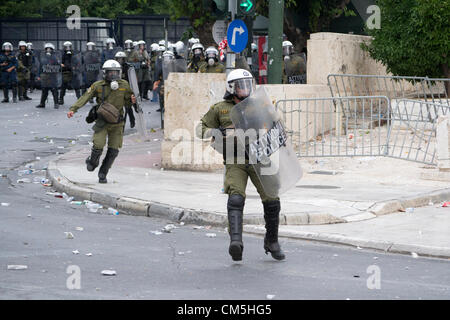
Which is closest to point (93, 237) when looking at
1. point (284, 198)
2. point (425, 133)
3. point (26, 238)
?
point (26, 238)

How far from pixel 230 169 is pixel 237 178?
Answer: 0.38 ft

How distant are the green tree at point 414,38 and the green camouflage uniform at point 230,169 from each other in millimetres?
8938

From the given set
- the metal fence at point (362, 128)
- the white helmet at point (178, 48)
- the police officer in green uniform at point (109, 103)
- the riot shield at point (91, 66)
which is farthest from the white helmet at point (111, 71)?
the riot shield at point (91, 66)

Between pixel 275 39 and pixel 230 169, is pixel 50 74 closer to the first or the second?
pixel 275 39

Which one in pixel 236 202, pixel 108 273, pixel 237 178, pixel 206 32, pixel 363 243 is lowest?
pixel 363 243

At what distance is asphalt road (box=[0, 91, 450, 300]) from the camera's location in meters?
6.77

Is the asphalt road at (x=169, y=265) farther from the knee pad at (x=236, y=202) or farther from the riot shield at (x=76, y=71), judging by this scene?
the riot shield at (x=76, y=71)

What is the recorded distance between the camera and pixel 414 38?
16797 mm

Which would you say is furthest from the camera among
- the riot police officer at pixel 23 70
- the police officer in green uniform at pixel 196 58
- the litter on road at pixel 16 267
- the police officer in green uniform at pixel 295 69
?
the riot police officer at pixel 23 70

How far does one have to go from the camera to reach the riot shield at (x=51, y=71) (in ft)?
90.7

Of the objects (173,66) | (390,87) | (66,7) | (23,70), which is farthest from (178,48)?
(66,7)

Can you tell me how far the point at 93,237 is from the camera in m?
9.22

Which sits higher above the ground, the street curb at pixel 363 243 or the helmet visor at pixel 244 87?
the helmet visor at pixel 244 87

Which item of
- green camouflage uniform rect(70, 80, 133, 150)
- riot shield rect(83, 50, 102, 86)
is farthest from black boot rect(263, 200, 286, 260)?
riot shield rect(83, 50, 102, 86)
